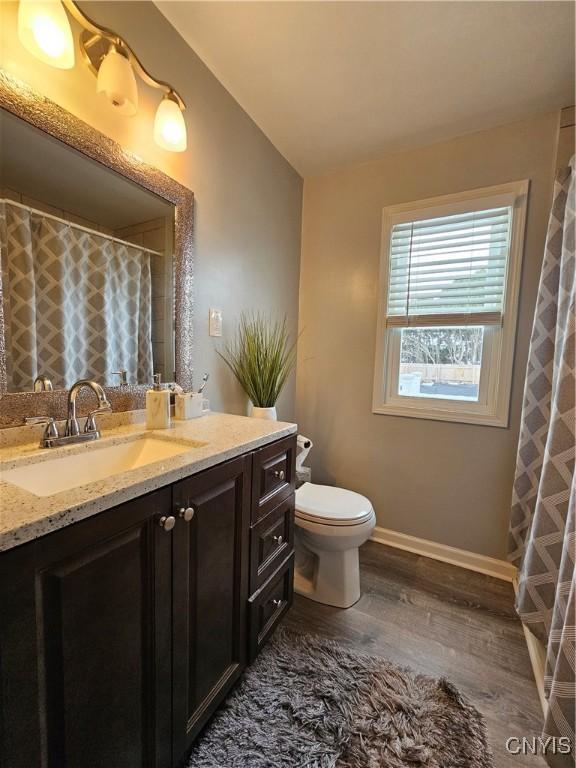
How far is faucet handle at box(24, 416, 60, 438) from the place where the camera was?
90 cm

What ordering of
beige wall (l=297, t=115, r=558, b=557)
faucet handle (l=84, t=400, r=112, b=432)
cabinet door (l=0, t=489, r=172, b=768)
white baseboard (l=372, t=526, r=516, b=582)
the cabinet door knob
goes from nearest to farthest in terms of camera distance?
cabinet door (l=0, t=489, r=172, b=768) → the cabinet door knob → faucet handle (l=84, t=400, r=112, b=432) → beige wall (l=297, t=115, r=558, b=557) → white baseboard (l=372, t=526, r=516, b=582)

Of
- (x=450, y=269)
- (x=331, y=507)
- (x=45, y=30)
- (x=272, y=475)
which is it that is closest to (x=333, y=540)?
(x=331, y=507)

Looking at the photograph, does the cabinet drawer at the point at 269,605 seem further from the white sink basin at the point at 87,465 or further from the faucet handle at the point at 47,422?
the faucet handle at the point at 47,422

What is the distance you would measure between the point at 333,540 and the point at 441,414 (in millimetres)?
958

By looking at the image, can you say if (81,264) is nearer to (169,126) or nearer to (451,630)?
(169,126)

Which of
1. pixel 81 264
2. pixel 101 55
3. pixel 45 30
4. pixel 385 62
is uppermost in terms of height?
pixel 385 62

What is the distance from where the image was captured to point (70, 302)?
102 cm

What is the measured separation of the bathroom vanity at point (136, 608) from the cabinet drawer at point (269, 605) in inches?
0.4

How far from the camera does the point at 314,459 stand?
2.31 m

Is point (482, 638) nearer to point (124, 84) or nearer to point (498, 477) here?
point (498, 477)

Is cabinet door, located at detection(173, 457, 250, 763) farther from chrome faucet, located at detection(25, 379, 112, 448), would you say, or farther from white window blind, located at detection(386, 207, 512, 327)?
white window blind, located at detection(386, 207, 512, 327)

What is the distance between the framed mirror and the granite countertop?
150 millimetres

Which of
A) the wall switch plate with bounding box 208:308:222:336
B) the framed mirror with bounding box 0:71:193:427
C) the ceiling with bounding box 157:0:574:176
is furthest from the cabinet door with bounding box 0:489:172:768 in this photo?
the ceiling with bounding box 157:0:574:176

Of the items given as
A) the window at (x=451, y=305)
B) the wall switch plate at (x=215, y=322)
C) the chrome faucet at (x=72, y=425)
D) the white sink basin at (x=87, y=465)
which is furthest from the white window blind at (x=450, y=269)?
the chrome faucet at (x=72, y=425)
